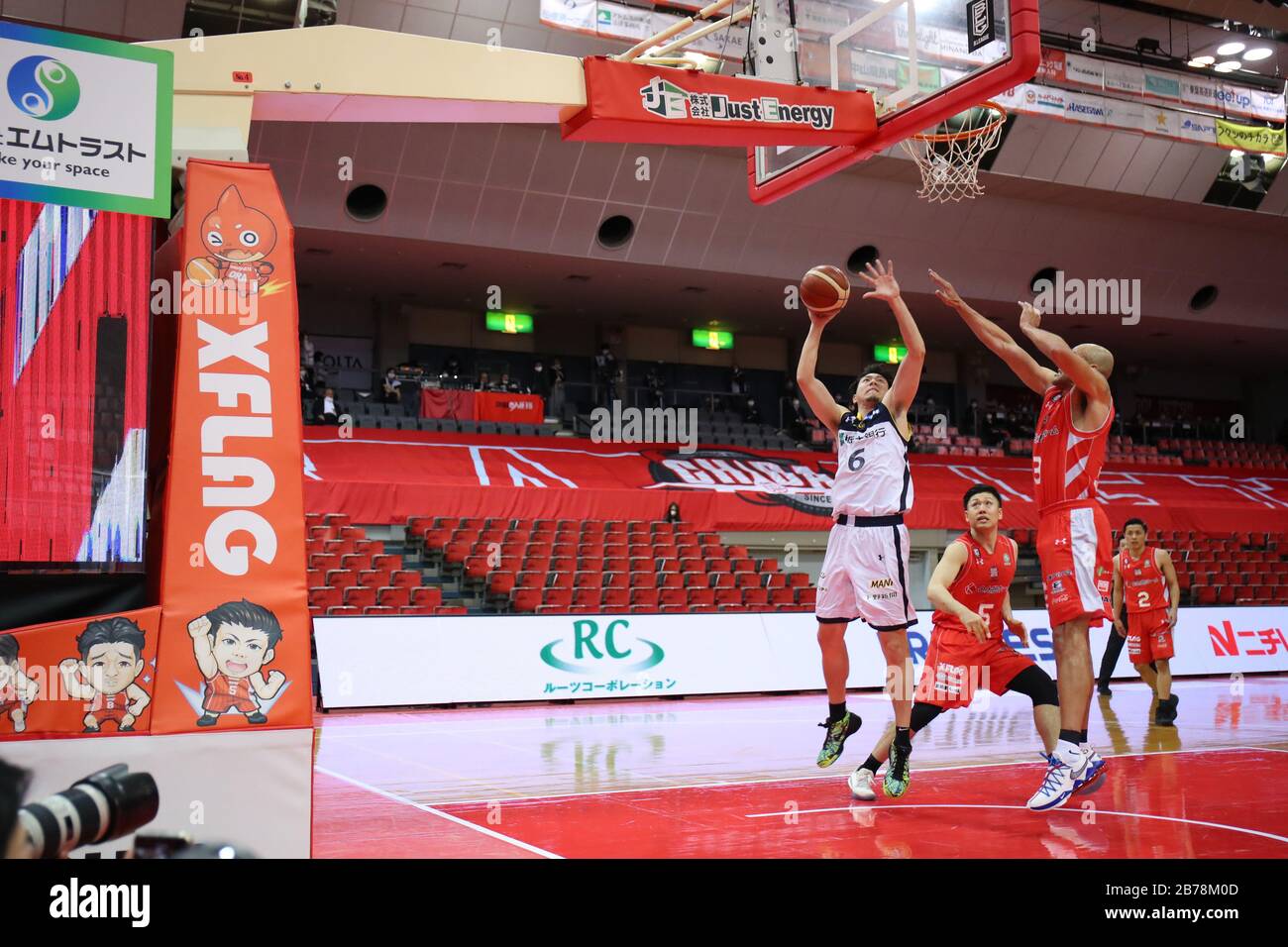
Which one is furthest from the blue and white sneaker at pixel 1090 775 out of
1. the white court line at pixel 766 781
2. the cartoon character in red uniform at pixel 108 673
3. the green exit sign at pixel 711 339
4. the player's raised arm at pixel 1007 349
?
the green exit sign at pixel 711 339

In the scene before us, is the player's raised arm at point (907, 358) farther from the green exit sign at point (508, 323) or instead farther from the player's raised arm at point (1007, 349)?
the green exit sign at point (508, 323)

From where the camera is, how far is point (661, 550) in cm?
1792

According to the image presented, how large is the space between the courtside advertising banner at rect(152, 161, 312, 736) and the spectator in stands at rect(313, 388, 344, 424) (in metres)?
15.5

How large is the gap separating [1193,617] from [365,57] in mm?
14132

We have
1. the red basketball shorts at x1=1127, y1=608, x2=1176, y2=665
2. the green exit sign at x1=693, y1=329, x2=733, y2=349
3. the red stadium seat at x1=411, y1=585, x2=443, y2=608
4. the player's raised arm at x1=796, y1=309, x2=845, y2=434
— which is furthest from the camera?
the green exit sign at x1=693, y1=329, x2=733, y2=349

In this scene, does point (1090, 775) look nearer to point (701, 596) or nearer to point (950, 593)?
point (950, 593)

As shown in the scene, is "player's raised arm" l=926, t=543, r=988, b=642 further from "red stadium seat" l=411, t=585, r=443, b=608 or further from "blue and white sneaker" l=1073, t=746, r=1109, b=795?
"red stadium seat" l=411, t=585, r=443, b=608

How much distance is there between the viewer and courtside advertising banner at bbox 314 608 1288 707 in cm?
1164

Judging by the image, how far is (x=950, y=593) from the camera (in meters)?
6.30

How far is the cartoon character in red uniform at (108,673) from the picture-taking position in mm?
4016

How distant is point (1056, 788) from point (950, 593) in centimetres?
119

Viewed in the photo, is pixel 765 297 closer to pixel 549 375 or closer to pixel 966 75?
pixel 549 375

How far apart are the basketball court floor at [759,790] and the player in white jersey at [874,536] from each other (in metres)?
0.55

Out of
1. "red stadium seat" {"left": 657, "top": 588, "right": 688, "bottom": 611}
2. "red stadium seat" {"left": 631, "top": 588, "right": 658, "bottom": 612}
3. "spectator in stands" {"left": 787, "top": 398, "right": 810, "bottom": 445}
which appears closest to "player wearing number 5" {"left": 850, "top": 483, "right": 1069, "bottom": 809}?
"red stadium seat" {"left": 631, "top": 588, "right": 658, "bottom": 612}
